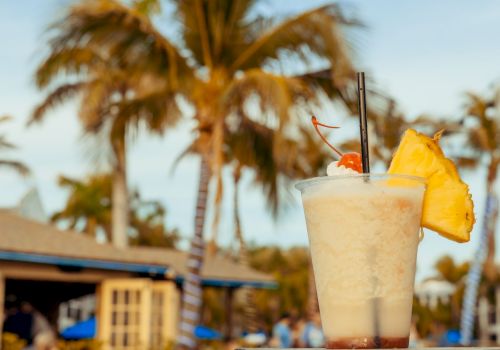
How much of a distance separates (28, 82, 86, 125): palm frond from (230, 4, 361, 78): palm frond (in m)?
10.8

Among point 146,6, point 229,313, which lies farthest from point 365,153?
point 229,313

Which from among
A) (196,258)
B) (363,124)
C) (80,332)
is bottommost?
(363,124)

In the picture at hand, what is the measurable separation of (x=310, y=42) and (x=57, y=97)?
38.8 ft

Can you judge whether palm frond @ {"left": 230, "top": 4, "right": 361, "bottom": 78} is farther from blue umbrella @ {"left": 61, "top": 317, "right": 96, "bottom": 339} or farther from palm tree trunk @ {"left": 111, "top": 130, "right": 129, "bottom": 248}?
palm tree trunk @ {"left": 111, "top": 130, "right": 129, "bottom": 248}

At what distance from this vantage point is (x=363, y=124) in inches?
80.0

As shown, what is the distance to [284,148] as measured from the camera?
14000mm

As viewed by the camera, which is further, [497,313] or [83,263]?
[497,313]

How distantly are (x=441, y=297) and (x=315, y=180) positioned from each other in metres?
52.3

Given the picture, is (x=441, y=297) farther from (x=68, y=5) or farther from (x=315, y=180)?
(x=315, y=180)

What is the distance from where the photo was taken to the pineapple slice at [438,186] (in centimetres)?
198

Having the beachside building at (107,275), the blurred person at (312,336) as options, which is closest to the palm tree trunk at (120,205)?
the beachside building at (107,275)

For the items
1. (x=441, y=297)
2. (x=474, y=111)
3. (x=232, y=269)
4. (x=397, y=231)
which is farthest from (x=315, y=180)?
(x=441, y=297)

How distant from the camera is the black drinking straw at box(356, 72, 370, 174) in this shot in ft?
6.56

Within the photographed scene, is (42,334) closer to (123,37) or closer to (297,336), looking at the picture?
(297,336)
